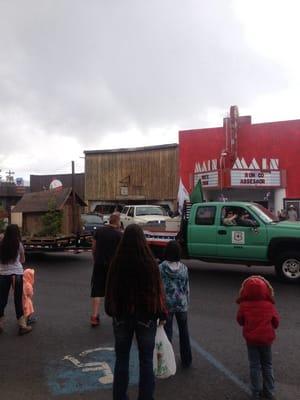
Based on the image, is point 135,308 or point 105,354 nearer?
point 135,308

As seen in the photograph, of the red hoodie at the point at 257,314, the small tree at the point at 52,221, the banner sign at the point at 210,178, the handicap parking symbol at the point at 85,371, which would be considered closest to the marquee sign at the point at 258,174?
the banner sign at the point at 210,178

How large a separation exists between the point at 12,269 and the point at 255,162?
20.1m

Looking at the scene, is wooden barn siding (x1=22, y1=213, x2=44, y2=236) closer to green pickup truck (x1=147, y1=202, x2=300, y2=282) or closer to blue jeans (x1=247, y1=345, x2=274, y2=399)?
green pickup truck (x1=147, y1=202, x2=300, y2=282)

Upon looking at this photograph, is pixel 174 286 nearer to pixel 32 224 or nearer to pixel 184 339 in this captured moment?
pixel 184 339

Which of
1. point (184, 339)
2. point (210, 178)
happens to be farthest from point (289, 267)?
point (210, 178)

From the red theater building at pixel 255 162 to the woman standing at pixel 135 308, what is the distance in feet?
69.5

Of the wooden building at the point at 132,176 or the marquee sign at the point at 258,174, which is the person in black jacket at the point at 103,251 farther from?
the wooden building at the point at 132,176

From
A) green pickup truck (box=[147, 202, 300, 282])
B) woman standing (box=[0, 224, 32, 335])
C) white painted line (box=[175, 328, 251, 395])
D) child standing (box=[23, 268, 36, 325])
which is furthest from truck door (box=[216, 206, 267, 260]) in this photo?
woman standing (box=[0, 224, 32, 335])

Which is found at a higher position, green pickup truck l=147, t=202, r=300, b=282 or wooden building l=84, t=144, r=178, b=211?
wooden building l=84, t=144, r=178, b=211

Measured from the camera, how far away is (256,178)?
2492 cm

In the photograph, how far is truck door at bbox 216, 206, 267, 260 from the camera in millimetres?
10812

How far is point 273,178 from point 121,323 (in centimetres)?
2216

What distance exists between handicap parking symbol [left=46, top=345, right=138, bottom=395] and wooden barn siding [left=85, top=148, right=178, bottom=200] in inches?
1077

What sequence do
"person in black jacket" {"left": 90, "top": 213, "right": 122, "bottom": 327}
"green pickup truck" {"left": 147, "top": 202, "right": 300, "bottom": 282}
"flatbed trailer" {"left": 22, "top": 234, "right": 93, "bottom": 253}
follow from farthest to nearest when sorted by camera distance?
"flatbed trailer" {"left": 22, "top": 234, "right": 93, "bottom": 253}, "green pickup truck" {"left": 147, "top": 202, "right": 300, "bottom": 282}, "person in black jacket" {"left": 90, "top": 213, "right": 122, "bottom": 327}
